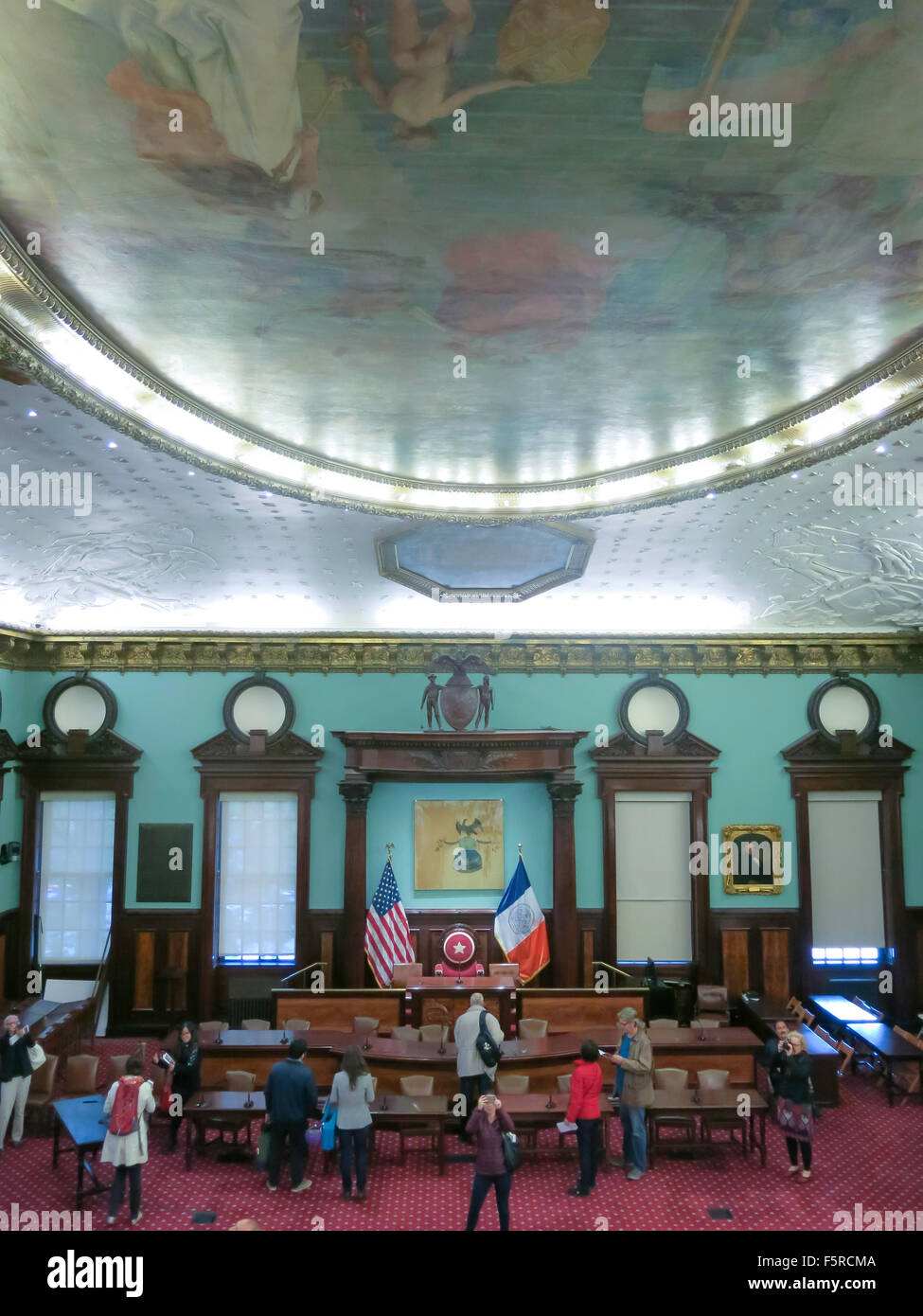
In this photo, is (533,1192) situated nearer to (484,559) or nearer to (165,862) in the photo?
(484,559)

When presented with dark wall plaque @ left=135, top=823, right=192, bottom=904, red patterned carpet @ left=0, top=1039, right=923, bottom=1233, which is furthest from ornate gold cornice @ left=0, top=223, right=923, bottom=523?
dark wall plaque @ left=135, top=823, right=192, bottom=904

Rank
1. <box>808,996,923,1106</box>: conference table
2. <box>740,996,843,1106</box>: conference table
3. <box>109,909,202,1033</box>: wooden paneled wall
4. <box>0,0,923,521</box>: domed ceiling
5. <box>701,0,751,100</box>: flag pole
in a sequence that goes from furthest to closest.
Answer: <box>109,909,202,1033</box>: wooden paneled wall → <box>808,996,923,1106</box>: conference table → <box>740,996,843,1106</box>: conference table → <box>0,0,923,521</box>: domed ceiling → <box>701,0,751,100</box>: flag pole

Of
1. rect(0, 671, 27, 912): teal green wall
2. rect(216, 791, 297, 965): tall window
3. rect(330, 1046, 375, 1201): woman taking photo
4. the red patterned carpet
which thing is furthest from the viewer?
rect(216, 791, 297, 965): tall window

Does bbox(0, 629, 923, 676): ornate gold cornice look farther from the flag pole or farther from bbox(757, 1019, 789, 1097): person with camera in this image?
the flag pole

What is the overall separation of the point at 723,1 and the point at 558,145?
3.71 feet

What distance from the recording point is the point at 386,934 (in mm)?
14258

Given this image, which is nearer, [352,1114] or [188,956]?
[352,1114]

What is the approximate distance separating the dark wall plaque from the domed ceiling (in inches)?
353

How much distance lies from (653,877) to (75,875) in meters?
10.0

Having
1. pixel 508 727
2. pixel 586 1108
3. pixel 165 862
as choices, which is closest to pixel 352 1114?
pixel 586 1108

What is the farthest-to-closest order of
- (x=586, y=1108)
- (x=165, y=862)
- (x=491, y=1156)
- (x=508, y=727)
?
(x=508, y=727)
(x=165, y=862)
(x=586, y=1108)
(x=491, y=1156)

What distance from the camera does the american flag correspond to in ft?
46.6

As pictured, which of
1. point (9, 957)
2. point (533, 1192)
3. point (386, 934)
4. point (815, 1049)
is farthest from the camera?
point (9, 957)

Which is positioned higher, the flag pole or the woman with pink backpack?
the flag pole
